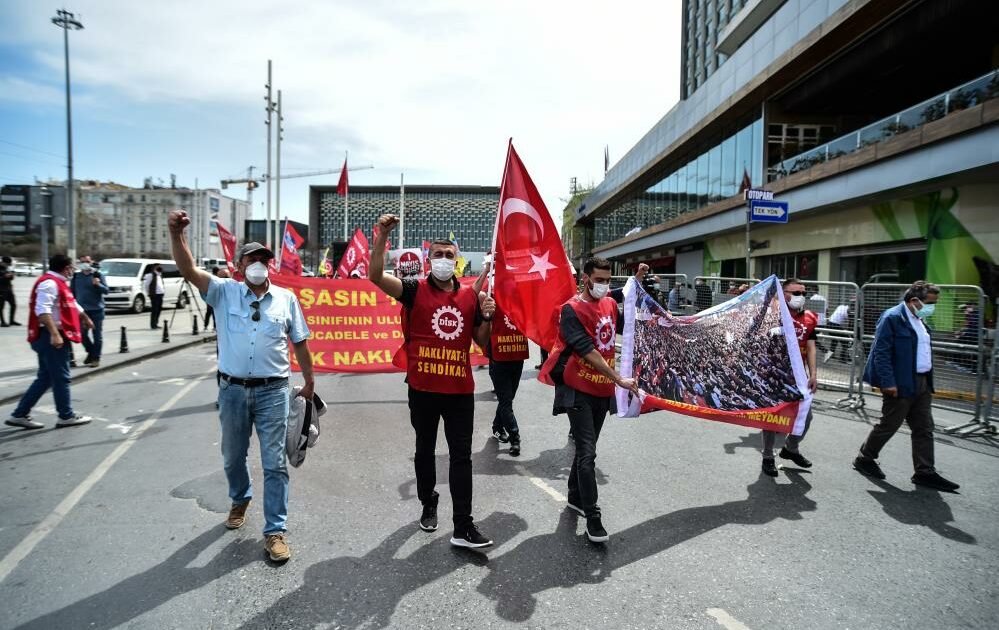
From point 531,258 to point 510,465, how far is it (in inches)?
80.3

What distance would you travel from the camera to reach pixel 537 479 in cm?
508

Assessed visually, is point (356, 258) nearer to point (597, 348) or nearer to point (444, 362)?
point (597, 348)

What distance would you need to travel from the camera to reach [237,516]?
3979mm

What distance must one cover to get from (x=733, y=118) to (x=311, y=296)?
21415mm

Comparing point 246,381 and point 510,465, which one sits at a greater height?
point 246,381

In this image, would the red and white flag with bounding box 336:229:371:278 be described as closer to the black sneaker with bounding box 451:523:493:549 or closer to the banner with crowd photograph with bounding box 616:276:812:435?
the banner with crowd photograph with bounding box 616:276:812:435

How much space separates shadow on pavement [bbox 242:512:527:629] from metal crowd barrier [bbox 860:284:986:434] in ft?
22.9

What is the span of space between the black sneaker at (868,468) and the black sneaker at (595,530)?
10.4 ft

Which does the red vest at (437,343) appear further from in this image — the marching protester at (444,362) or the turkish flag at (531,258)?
the turkish flag at (531,258)

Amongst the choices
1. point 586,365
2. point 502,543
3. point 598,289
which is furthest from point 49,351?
point 598,289

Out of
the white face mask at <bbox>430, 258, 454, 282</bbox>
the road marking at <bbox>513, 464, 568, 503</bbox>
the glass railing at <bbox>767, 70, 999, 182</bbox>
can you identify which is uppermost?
the glass railing at <bbox>767, 70, 999, 182</bbox>

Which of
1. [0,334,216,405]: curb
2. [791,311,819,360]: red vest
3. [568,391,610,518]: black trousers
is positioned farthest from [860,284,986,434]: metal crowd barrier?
[0,334,216,405]: curb

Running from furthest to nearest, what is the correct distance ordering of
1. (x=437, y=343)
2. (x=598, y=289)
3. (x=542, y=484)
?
1. (x=542, y=484)
2. (x=598, y=289)
3. (x=437, y=343)

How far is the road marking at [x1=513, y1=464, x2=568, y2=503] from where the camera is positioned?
464 centimetres
